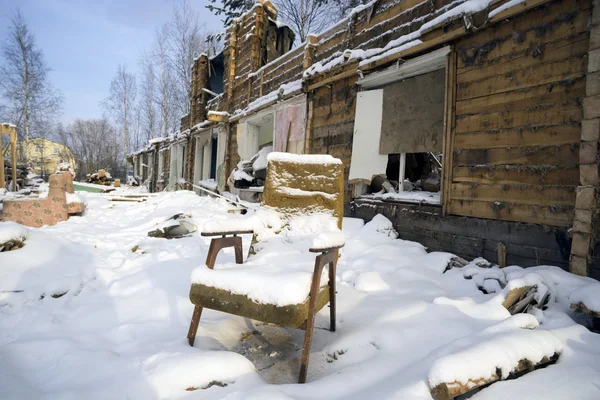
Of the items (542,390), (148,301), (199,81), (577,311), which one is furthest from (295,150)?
(199,81)

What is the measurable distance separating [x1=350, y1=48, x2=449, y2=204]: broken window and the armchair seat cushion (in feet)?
9.74

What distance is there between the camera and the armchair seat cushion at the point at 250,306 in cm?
155

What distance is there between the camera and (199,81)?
1292 cm

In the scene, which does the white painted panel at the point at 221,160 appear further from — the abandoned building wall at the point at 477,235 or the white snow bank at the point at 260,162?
the abandoned building wall at the point at 477,235

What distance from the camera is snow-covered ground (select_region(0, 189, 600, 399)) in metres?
1.43

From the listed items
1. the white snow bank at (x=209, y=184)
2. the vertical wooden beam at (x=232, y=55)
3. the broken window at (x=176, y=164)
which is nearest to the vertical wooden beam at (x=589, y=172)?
the vertical wooden beam at (x=232, y=55)

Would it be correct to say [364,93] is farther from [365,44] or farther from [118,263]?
[118,263]

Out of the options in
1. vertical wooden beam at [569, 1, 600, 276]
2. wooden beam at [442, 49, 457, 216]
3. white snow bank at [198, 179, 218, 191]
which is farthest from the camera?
white snow bank at [198, 179, 218, 191]

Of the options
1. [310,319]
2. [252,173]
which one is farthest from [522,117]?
[252,173]

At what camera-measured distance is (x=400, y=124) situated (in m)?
4.40

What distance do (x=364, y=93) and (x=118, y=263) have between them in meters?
4.23

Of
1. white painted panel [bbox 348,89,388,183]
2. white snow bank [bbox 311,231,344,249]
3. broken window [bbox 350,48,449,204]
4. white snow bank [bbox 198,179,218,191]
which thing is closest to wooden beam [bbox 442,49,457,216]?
broken window [bbox 350,48,449,204]

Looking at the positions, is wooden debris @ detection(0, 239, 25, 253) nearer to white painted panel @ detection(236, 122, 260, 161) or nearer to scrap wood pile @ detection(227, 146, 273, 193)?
scrap wood pile @ detection(227, 146, 273, 193)

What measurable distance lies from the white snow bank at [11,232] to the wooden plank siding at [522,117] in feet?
15.8
